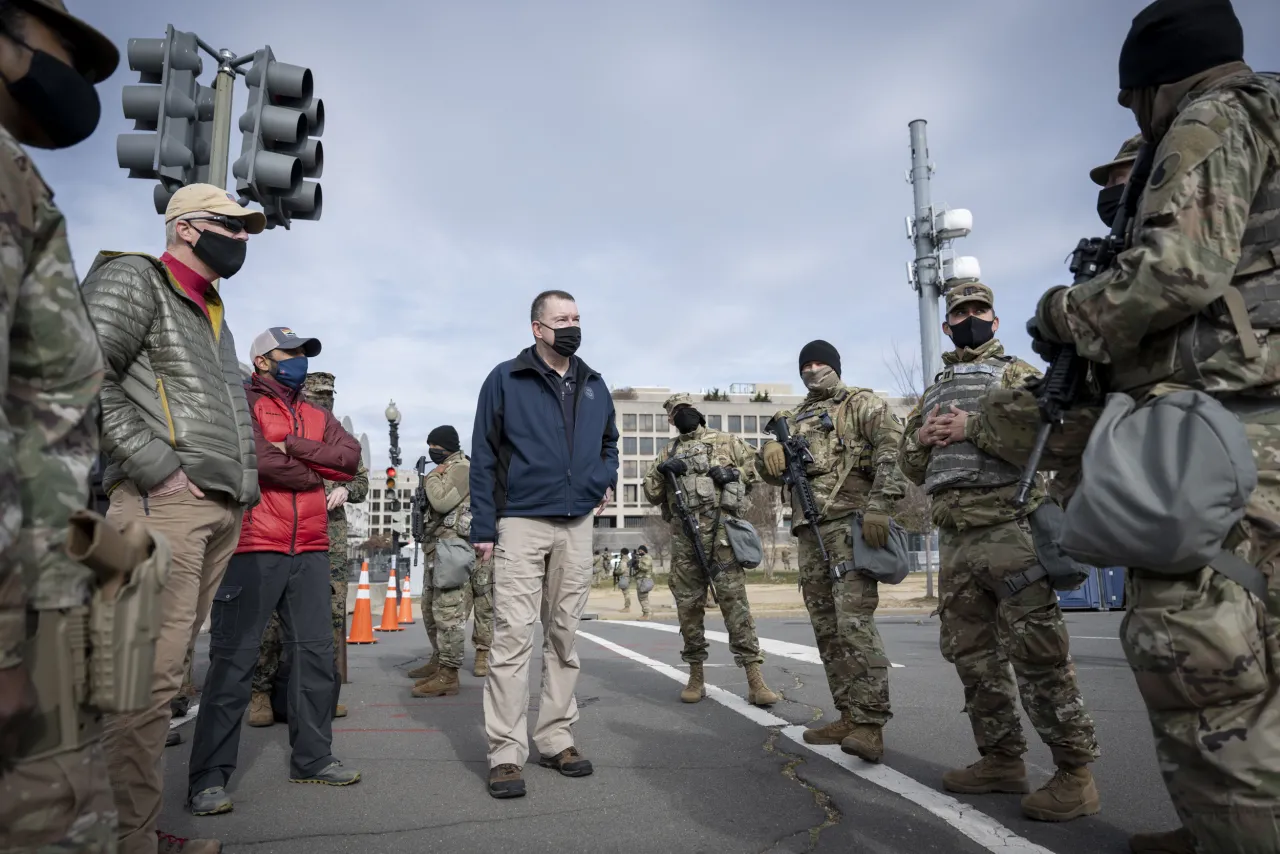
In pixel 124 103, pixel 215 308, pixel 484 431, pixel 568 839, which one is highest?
pixel 124 103

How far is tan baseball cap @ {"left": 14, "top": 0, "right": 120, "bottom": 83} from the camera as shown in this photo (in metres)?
1.54

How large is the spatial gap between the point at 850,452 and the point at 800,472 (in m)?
0.34

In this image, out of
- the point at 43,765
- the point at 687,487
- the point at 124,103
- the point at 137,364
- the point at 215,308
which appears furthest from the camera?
the point at 687,487

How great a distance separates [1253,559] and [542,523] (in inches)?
118

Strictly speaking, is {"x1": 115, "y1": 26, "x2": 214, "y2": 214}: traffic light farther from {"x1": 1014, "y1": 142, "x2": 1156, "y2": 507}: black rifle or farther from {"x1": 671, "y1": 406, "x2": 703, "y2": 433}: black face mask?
{"x1": 1014, "y1": 142, "x2": 1156, "y2": 507}: black rifle

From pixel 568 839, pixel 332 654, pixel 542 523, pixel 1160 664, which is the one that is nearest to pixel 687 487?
pixel 542 523

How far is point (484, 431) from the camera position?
435cm

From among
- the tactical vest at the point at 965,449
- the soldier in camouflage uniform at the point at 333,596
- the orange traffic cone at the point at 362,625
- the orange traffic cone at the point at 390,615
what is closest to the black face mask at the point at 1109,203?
the tactical vest at the point at 965,449

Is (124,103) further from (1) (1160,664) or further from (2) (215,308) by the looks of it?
(1) (1160,664)

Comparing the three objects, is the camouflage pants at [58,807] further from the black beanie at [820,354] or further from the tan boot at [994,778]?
the black beanie at [820,354]

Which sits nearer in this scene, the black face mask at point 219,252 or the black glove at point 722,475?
the black face mask at point 219,252

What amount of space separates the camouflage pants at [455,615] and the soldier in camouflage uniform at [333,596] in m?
0.74

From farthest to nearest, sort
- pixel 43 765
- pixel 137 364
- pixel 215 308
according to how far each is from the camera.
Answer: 1. pixel 215 308
2. pixel 137 364
3. pixel 43 765

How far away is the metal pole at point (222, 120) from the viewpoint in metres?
5.61
